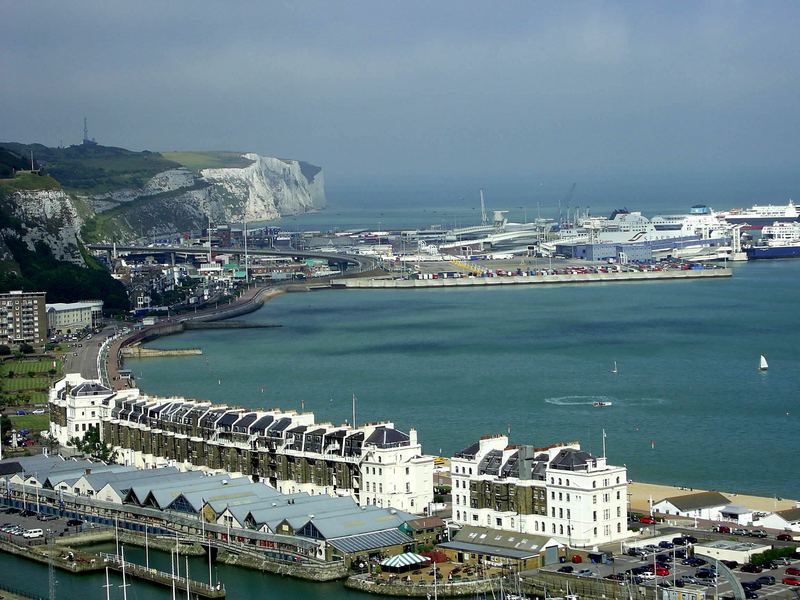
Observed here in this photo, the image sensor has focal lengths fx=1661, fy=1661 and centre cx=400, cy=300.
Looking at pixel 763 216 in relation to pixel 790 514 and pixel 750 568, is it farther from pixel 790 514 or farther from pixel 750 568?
pixel 750 568

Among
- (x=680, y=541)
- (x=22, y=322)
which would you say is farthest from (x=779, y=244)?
(x=680, y=541)

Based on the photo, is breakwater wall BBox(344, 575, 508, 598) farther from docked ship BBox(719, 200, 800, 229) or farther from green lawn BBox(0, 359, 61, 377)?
docked ship BBox(719, 200, 800, 229)

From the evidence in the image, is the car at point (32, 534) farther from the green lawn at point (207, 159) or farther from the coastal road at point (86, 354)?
the green lawn at point (207, 159)

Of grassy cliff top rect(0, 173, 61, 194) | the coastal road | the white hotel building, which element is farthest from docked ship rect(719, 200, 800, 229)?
the white hotel building

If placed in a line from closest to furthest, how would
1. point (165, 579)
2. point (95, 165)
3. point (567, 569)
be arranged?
1. point (567, 569)
2. point (165, 579)
3. point (95, 165)

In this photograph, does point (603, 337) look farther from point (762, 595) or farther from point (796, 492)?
point (762, 595)

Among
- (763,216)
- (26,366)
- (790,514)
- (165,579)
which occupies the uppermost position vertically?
(763,216)

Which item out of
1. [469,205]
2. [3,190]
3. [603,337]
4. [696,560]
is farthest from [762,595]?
[469,205]
